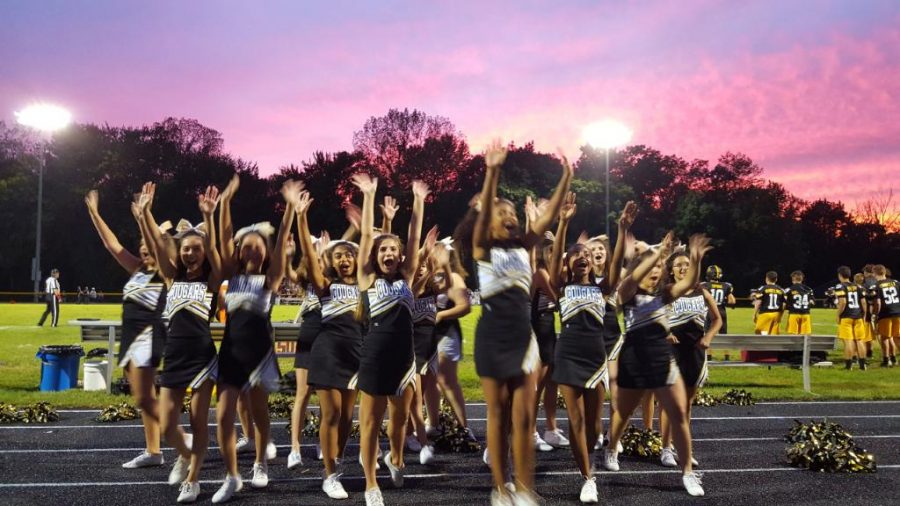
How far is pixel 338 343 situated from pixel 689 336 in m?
3.19

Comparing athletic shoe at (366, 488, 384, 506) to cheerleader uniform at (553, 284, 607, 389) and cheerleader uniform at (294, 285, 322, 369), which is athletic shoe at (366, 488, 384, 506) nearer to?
cheerleader uniform at (553, 284, 607, 389)

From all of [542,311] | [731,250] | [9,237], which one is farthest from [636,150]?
[542,311]

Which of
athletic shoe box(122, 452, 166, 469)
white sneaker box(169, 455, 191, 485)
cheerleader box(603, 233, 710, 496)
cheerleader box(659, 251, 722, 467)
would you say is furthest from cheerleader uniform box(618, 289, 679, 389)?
athletic shoe box(122, 452, 166, 469)

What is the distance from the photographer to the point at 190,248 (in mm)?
6000

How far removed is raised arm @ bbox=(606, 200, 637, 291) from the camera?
19.7 feet

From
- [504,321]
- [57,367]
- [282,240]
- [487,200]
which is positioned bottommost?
[57,367]

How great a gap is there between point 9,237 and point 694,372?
6405 centimetres

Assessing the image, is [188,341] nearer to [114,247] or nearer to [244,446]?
[114,247]

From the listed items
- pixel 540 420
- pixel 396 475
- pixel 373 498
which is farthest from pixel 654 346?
pixel 540 420

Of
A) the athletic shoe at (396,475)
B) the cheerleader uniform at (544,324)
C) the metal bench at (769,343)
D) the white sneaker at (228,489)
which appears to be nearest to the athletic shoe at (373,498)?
the athletic shoe at (396,475)

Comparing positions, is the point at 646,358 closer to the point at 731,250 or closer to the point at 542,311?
the point at 542,311

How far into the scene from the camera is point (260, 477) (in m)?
6.43

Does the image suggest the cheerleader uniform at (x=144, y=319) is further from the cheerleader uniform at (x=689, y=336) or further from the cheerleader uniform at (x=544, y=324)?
the cheerleader uniform at (x=689, y=336)

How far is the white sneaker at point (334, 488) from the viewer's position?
6059 mm
